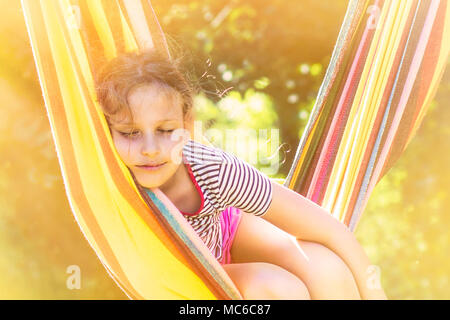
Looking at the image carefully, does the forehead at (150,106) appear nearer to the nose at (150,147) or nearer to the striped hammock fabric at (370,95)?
the nose at (150,147)

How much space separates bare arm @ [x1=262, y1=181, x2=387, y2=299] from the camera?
1.21 m

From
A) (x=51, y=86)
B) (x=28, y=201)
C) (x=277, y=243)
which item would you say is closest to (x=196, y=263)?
(x=277, y=243)

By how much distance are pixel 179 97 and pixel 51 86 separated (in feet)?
0.88

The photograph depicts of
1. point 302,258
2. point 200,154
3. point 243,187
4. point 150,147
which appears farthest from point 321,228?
point 150,147

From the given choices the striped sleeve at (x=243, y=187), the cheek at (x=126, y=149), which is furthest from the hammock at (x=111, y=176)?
the striped sleeve at (x=243, y=187)

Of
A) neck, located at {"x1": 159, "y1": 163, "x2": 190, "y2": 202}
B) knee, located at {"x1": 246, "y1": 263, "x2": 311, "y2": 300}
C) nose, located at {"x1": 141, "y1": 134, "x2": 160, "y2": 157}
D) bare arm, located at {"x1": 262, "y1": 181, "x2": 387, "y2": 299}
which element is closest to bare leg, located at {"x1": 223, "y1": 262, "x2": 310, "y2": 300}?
knee, located at {"x1": 246, "y1": 263, "x2": 311, "y2": 300}

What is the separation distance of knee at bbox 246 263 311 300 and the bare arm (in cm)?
11

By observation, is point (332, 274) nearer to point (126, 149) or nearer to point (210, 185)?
point (210, 185)

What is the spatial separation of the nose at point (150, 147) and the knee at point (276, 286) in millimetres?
350

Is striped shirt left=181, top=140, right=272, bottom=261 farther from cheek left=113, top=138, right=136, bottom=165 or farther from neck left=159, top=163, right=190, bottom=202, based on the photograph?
cheek left=113, top=138, right=136, bottom=165

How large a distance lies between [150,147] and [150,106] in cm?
8

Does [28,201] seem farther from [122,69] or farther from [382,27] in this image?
[382,27]

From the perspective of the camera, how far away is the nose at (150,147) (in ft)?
3.68

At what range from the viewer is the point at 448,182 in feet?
9.08
